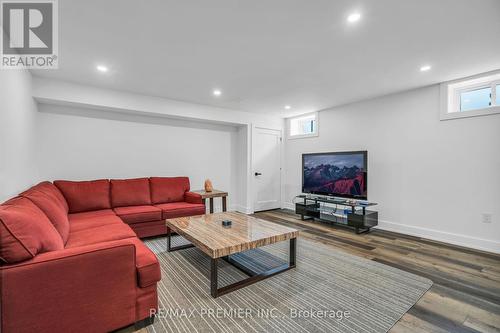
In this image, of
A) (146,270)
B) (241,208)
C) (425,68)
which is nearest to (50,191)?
(146,270)

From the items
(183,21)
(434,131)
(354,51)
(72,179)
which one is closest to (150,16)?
(183,21)

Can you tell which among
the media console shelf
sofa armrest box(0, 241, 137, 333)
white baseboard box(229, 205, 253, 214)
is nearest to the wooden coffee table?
sofa armrest box(0, 241, 137, 333)

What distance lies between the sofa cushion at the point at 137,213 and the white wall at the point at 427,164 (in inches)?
145

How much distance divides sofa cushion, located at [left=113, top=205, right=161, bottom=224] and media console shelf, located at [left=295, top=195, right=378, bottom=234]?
2.77 metres

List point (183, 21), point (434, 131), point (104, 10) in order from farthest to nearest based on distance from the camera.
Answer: point (434, 131) → point (183, 21) → point (104, 10)

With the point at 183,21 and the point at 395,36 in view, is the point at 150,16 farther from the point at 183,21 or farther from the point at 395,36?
the point at 395,36

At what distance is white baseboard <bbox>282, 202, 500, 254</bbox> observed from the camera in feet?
9.89

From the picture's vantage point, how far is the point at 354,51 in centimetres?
251

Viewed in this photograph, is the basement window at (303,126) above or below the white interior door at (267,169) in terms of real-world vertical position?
above

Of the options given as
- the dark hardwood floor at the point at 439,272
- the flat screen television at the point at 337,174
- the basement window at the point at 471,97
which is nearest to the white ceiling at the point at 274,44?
the basement window at the point at 471,97

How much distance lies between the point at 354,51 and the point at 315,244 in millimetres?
2493

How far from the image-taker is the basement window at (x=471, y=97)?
3.08m

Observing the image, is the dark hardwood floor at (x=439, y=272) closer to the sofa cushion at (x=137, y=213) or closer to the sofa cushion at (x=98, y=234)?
the sofa cushion at (x=137, y=213)

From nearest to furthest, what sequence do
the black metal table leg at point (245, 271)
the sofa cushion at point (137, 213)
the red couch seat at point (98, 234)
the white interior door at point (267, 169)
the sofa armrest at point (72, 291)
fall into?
the sofa armrest at point (72, 291) → the black metal table leg at point (245, 271) → the red couch seat at point (98, 234) → the sofa cushion at point (137, 213) → the white interior door at point (267, 169)
